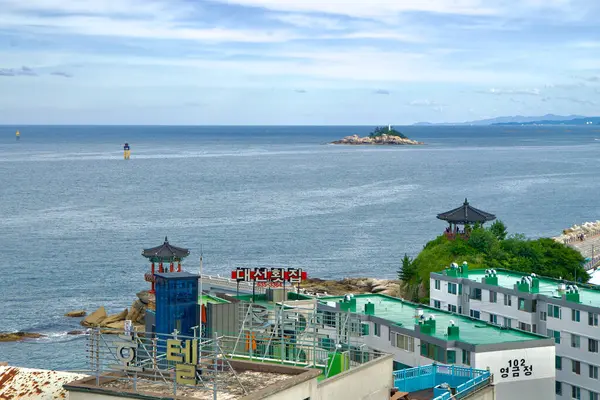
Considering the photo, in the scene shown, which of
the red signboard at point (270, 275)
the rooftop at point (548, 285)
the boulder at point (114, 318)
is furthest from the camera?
the boulder at point (114, 318)

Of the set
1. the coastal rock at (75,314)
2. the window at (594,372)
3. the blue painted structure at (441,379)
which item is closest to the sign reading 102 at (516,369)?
the blue painted structure at (441,379)

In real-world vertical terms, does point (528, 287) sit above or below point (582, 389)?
above

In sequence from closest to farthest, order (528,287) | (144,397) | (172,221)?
(144,397) < (528,287) < (172,221)

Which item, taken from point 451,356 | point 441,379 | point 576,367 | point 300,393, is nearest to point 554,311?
point 576,367

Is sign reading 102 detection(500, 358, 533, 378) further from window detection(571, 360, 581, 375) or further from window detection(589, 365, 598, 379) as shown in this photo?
window detection(571, 360, 581, 375)

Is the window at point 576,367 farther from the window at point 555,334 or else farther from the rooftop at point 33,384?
the rooftop at point 33,384

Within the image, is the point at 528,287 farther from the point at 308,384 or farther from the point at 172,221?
the point at 172,221

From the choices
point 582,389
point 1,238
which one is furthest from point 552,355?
point 1,238
